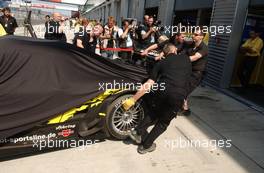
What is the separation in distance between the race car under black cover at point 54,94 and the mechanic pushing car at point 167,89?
0.38 meters

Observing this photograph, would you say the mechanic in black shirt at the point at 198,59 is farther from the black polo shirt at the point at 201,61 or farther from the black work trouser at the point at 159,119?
the black work trouser at the point at 159,119

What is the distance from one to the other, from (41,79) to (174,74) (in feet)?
5.49

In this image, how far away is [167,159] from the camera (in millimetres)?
3590

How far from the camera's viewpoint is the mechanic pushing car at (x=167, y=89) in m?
3.40

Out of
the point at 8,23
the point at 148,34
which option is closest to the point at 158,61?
the point at 148,34

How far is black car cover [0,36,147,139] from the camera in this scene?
307 centimetres

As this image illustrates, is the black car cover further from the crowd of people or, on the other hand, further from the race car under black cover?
the crowd of people

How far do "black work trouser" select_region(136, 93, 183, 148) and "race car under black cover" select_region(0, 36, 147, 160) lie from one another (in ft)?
0.99

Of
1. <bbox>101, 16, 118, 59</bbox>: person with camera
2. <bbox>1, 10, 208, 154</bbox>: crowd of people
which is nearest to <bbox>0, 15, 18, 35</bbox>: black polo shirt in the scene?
<bbox>1, 10, 208, 154</bbox>: crowd of people

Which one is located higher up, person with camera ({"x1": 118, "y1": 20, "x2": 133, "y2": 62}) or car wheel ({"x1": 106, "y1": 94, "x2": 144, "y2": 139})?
person with camera ({"x1": 118, "y1": 20, "x2": 133, "y2": 62})

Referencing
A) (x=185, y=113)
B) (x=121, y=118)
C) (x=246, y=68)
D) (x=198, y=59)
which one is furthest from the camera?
(x=246, y=68)

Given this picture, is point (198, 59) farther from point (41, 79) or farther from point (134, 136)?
point (41, 79)

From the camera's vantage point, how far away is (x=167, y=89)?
3.40 m

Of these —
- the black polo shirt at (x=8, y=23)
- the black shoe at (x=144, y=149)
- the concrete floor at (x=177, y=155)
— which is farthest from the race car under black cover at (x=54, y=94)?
the black polo shirt at (x=8, y=23)
